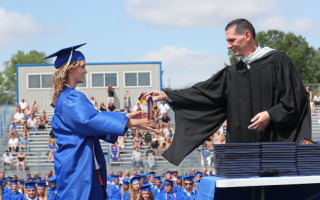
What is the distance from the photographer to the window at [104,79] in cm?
2791

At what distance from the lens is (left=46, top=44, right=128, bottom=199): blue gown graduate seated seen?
3.24m

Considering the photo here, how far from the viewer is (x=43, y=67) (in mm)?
28281

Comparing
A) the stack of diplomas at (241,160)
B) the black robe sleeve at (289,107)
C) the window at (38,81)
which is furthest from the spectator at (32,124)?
the stack of diplomas at (241,160)

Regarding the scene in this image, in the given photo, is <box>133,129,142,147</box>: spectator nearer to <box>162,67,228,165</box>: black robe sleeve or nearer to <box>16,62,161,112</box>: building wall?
<box>16,62,161,112</box>: building wall

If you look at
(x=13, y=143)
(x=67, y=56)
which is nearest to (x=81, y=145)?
(x=67, y=56)

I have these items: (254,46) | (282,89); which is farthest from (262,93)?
(254,46)

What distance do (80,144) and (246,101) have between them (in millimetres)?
1407

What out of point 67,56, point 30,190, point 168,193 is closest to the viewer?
point 67,56

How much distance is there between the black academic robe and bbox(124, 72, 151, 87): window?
24.2 m

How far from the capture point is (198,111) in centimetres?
380

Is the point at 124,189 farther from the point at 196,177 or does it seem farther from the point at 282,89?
the point at 282,89

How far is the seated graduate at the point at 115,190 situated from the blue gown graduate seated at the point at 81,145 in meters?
11.7

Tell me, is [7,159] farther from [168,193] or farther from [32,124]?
[168,193]

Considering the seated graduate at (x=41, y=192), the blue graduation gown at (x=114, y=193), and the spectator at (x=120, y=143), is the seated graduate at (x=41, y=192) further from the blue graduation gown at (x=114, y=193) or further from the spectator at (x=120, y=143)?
the spectator at (x=120, y=143)
